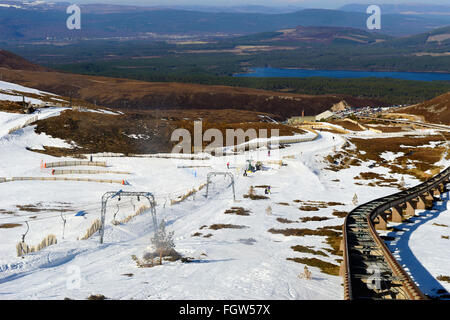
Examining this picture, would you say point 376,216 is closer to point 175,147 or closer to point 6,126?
A: point 175,147

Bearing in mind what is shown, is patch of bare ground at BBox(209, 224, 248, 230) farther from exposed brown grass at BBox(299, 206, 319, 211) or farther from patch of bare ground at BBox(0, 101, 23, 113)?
patch of bare ground at BBox(0, 101, 23, 113)

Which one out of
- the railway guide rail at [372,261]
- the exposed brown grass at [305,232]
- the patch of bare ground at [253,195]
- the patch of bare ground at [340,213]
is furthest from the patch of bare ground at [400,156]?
the exposed brown grass at [305,232]

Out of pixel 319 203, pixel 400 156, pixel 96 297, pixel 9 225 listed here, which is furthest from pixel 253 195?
pixel 400 156

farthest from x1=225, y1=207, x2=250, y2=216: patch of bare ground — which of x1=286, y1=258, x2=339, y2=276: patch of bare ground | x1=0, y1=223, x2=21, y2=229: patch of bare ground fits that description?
x1=0, y1=223, x2=21, y2=229: patch of bare ground

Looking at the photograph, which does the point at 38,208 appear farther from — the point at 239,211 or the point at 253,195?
the point at 253,195

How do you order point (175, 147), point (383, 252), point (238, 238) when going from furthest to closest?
point (175, 147), point (238, 238), point (383, 252)

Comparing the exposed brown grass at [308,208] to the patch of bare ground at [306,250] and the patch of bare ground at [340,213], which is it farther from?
the patch of bare ground at [306,250]

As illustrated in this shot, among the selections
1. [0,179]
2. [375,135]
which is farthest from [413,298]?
[375,135]
